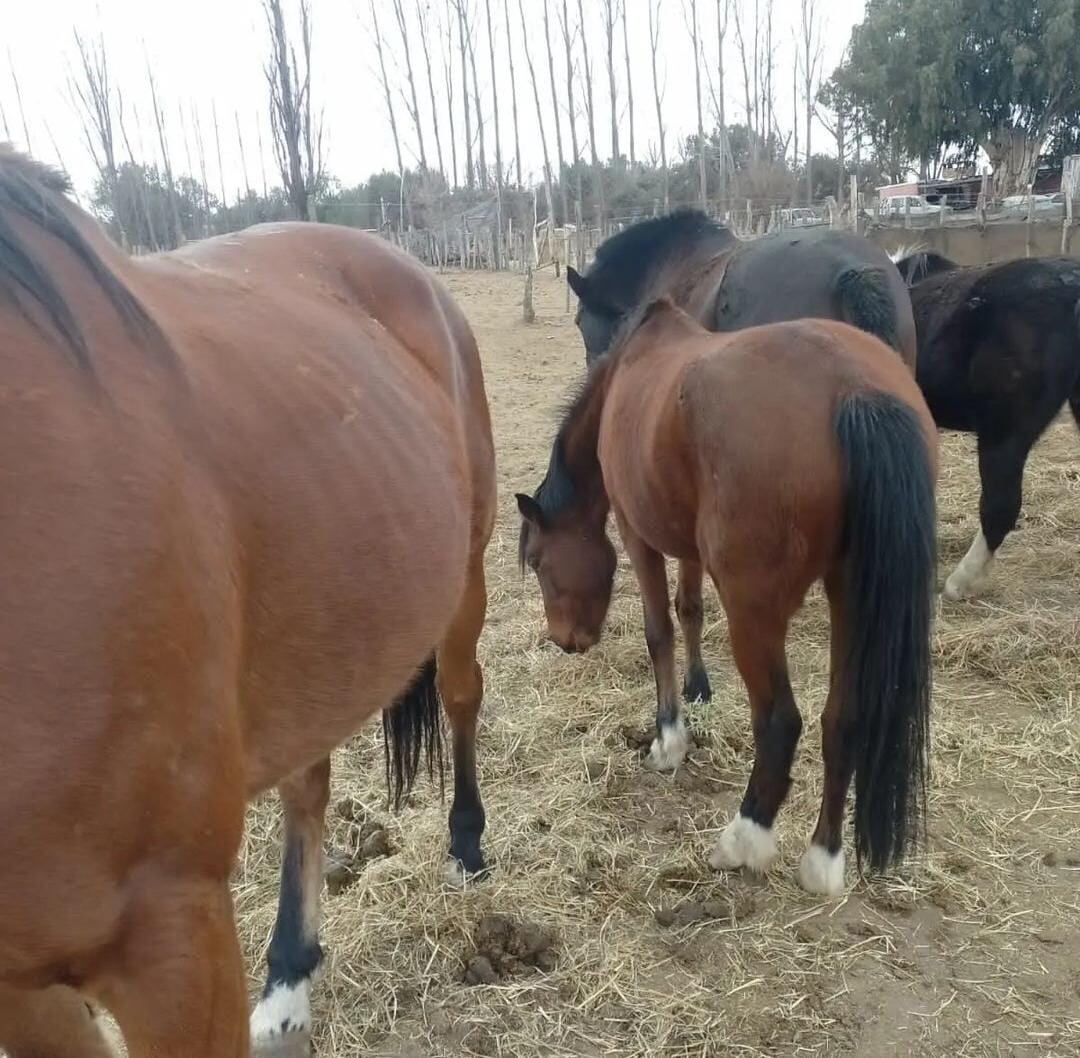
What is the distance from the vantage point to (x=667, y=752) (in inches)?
117

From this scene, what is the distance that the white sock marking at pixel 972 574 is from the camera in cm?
429

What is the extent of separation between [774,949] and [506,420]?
594cm

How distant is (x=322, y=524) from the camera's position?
4.08 ft

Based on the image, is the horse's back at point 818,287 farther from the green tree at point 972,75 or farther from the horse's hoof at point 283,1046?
the green tree at point 972,75

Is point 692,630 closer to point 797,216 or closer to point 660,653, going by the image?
point 660,653

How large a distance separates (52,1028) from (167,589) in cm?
75

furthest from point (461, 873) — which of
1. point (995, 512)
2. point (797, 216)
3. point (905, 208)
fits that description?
point (797, 216)

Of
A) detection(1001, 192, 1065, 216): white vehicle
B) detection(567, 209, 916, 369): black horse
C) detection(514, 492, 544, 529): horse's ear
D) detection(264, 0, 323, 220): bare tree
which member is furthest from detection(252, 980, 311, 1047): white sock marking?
detection(1001, 192, 1065, 216): white vehicle

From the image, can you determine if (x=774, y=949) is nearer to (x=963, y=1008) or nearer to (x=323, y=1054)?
(x=963, y=1008)

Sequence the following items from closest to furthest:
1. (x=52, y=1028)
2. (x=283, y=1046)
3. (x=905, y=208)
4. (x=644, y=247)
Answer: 1. (x=52, y=1028)
2. (x=283, y=1046)
3. (x=644, y=247)
4. (x=905, y=208)

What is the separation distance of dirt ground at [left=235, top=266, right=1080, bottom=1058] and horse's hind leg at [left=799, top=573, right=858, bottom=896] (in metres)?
0.07

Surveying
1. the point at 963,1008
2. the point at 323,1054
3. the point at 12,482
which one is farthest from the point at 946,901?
the point at 12,482

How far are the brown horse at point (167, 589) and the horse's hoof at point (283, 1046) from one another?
2.42ft

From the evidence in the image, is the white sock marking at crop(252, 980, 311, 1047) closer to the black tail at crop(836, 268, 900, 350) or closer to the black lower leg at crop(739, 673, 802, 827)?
the black lower leg at crop(739, 673, 802, 827)
